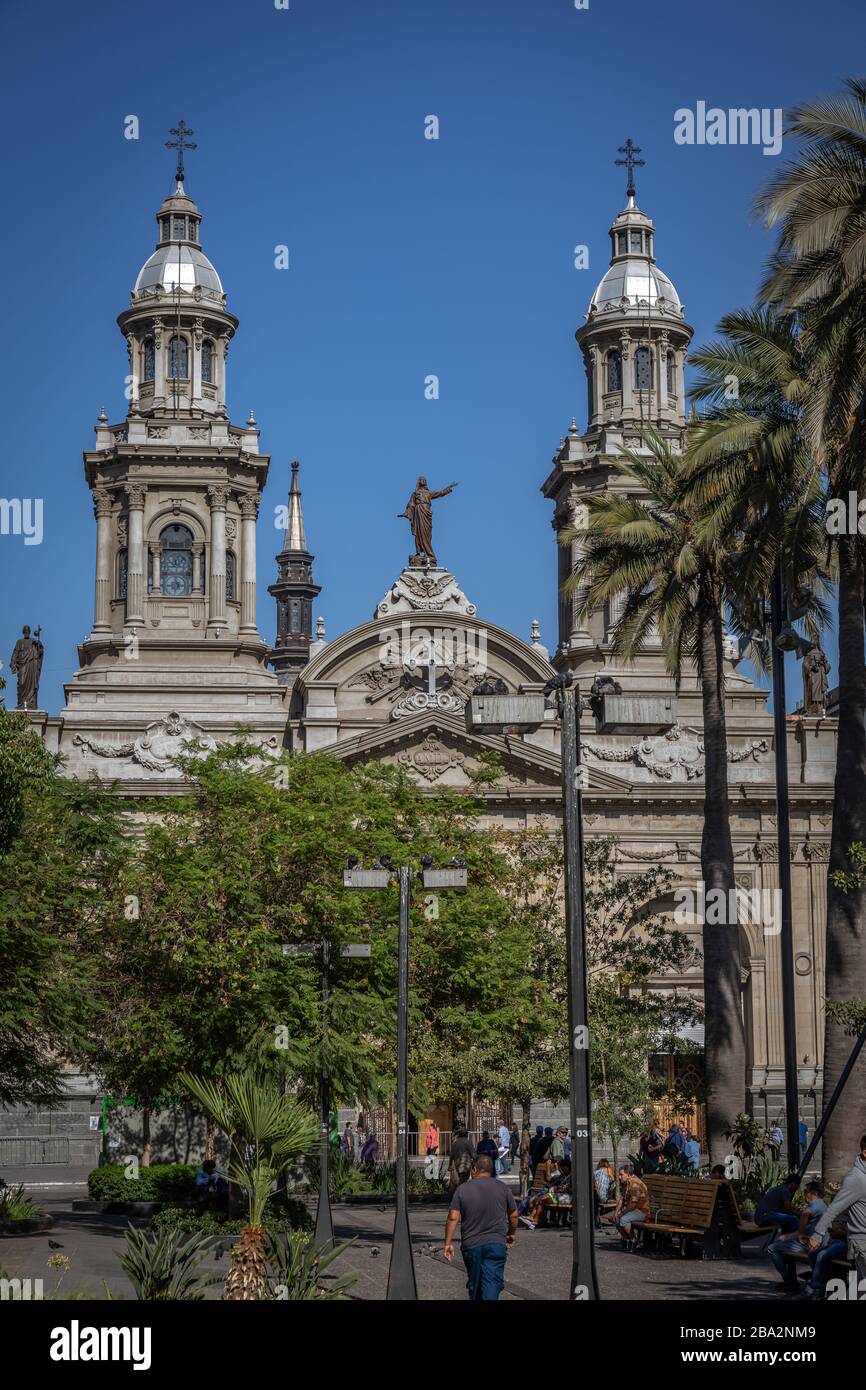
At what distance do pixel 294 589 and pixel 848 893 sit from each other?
354 ft

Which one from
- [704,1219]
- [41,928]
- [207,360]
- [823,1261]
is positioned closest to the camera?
[823,1261]

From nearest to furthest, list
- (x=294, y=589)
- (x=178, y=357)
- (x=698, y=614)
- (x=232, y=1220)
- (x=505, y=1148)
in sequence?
(x=232, y=1220) → (x=698, y=614) → (x=505, y=1148) → (x=178, y=357) → (x=294, y=589)

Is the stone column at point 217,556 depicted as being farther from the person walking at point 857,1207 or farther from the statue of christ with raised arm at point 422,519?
the person walking at point 857,1207

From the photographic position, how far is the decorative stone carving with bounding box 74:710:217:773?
70.8 m

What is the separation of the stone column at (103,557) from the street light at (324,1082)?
4266 cm

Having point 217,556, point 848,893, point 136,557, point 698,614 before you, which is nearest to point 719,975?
point 848,893

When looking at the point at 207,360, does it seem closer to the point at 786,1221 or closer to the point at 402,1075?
the point at 402,1075

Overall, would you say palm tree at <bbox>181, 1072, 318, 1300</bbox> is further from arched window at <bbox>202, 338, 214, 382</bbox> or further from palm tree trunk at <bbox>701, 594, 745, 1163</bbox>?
arched window at <bbox>202, 338, 214, 382</bbox>

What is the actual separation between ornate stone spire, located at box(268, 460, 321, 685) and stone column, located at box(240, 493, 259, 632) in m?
56.0

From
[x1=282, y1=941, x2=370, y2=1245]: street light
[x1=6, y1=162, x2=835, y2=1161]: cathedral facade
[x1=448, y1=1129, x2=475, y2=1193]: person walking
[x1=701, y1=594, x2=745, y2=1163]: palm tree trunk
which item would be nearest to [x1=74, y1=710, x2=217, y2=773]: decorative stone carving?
[x1=6, y1=162, x2=835, y2=1161]: cathedral facade

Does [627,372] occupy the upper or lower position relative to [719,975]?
upper

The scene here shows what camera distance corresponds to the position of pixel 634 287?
76.8 m
